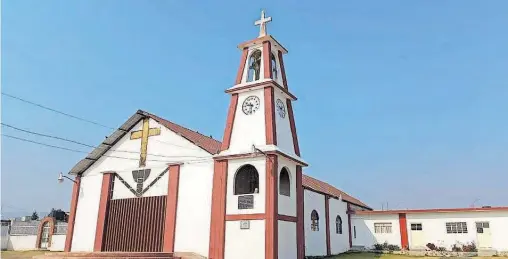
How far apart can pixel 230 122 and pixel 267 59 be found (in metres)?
3.54

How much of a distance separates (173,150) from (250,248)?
679cm

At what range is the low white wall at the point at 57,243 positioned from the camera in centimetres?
2753

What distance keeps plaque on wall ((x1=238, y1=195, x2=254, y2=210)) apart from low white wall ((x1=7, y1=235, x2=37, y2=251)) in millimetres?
20251

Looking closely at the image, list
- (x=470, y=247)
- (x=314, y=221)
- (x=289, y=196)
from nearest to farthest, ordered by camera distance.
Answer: (x=289, y=196), (x=314, y=221), (x=470, y=247)

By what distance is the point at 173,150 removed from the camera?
20922mm

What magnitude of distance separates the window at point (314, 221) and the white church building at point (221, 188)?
2.2 inches

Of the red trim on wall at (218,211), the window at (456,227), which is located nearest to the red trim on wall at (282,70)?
the red trim on wall at (218,211)

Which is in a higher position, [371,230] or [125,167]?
[125,167]

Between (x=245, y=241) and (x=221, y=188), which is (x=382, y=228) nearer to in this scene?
(x=245, y=241)

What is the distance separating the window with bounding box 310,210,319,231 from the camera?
2277 cm

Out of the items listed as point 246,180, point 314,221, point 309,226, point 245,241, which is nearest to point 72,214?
point 246,180

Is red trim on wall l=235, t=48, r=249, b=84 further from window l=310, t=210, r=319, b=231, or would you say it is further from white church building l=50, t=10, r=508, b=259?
window l=310, t=210, r=319, b=231

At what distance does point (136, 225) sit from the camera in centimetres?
2073

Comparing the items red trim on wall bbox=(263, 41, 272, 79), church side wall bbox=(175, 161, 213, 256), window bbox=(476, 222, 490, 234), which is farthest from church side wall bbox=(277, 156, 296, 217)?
window bbox=(476, 222, 490, 234)
